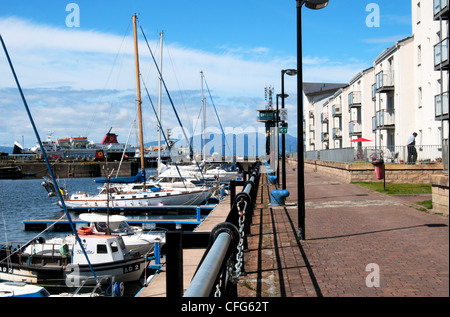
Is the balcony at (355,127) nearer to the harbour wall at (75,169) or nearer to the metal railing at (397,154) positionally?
the metal railing at (397,154)

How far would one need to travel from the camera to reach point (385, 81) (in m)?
36.7

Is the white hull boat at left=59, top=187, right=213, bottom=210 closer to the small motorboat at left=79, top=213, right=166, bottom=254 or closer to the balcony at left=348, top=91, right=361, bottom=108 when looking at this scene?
the small motorboat at left=79, top=213, right=166, bottom=254

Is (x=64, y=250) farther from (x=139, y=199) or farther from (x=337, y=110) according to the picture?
(x=337, y=110)

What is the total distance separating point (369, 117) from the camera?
47094 millimetres

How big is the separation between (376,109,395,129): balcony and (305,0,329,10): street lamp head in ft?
95.0

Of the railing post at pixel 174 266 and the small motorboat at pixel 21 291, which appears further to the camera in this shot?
the small motorboat at pixel 21 291

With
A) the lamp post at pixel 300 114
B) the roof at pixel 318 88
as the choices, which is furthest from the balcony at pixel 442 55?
the roof at pixel 318 88

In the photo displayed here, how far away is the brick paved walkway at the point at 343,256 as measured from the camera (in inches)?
147

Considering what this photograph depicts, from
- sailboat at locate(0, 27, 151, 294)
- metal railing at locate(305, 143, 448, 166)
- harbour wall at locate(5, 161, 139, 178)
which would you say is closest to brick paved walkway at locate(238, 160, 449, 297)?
sailboat at locate(0, 27, 151, 294)

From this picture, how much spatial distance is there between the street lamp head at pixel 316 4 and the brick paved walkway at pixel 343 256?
4.79m

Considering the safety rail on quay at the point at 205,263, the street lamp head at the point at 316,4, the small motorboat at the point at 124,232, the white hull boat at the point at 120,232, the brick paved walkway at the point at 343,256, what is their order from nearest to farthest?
the safety rail on quay at the point at 205,263 < the brick paved walkway at the point at 343,256 < the street lamp head at the point at 316,4 < the white hull boat at the point at 120,232 < the small motorboat at the point at 124,232

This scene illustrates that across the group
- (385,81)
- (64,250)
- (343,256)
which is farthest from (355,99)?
(343,256)

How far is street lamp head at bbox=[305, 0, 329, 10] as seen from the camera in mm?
9945
